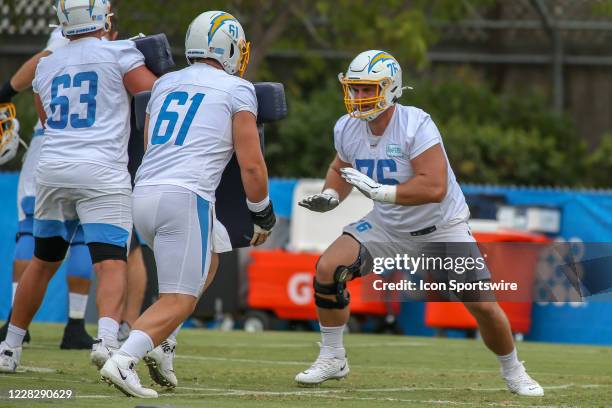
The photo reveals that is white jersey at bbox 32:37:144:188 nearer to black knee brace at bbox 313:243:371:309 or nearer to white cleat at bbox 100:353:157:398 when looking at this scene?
black knee brace at bbox 313:243:371:309

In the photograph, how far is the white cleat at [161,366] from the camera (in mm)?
6410

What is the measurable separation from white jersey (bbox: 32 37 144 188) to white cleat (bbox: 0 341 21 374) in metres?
0.92

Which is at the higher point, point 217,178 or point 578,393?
point 217,178

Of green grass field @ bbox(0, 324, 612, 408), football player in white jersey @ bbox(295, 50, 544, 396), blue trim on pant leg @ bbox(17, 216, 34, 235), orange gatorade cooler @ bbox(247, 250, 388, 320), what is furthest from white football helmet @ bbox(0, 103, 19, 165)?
orange gatorade cooler @ bbox(247, 250, 388, 320)

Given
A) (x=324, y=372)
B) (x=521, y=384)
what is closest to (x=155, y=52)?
(x=324, y=372)

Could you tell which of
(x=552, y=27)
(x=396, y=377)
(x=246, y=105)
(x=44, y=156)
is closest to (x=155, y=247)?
(x=246, y=105)

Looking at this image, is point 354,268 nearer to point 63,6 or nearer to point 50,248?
point 50,248

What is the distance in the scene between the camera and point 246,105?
6.34 meters

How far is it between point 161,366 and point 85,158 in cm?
135

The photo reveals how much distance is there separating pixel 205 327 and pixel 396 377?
23.4ft

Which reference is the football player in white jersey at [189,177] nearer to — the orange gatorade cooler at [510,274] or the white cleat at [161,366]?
the white cleat at [161,366]

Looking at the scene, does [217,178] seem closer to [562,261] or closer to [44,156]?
[44,156]

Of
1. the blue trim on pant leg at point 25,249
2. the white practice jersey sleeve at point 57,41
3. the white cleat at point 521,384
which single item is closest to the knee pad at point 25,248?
the blue trim on pant leg at point 25,249

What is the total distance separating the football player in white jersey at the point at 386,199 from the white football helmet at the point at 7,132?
101 inches
